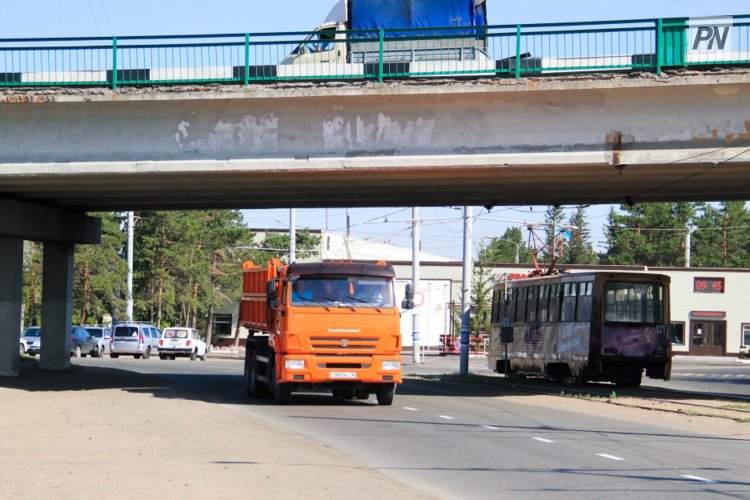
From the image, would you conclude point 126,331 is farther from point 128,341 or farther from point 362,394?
point 362,394

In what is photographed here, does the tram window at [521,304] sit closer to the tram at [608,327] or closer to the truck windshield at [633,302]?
the tram at [608,327]

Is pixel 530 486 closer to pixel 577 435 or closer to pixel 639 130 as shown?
pixel 577 435

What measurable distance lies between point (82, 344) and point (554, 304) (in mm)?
28941

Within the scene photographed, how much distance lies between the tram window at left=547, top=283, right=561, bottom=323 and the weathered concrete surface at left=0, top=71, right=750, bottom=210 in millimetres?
9298

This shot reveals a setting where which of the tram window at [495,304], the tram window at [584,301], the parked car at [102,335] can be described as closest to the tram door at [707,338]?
the parked car at [102,335]

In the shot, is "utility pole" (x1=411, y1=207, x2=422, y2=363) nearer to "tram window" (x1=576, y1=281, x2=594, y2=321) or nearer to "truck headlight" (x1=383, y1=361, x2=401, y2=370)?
"tram window" (x1=576, y1=281, x2=594, y2=321)

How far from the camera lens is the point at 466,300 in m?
38.2

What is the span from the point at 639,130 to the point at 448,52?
4.70m

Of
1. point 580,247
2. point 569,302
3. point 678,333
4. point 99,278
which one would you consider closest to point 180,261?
point 99,278

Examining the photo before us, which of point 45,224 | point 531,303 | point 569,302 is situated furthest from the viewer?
Answer: point 531,303

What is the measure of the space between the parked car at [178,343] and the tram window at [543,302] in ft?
81.6

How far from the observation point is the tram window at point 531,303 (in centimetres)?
3675

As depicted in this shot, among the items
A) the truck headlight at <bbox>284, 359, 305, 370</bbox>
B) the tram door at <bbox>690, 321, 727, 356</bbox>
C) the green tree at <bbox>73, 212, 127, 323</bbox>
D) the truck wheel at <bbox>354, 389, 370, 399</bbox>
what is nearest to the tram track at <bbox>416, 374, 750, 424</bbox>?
the truck wheel at <bbox>354, 389, 370, 399</bbox>

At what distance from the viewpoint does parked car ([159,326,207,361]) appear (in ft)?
184
